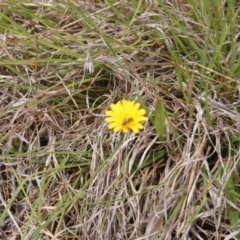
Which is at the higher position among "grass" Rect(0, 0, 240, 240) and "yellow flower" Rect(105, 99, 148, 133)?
"yellow flower" Rect(105, 99, 148, 133)

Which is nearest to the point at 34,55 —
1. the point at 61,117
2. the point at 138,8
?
the point at 61,117

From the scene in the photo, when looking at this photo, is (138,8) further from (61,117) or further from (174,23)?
(61,117)

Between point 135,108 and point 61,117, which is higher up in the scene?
point 135,108

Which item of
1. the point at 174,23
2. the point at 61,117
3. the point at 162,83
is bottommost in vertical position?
the point at 61,117

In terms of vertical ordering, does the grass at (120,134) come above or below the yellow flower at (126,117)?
below
